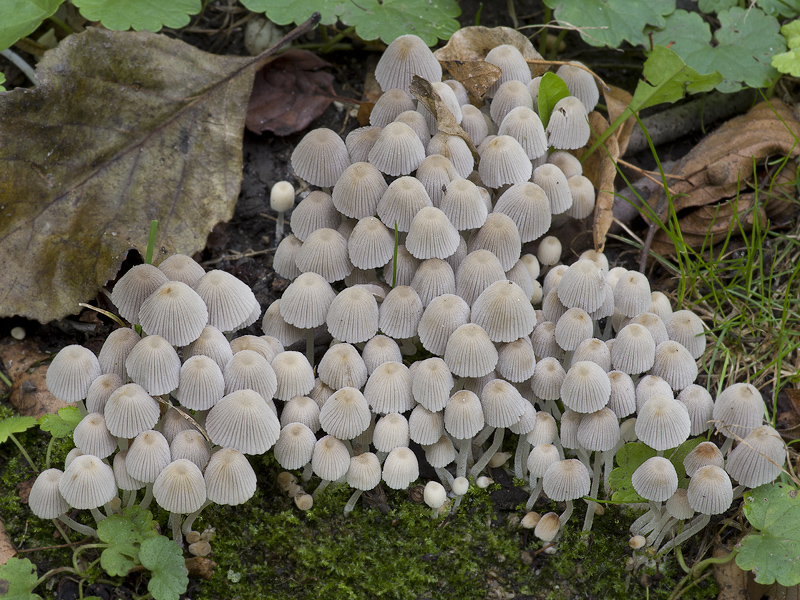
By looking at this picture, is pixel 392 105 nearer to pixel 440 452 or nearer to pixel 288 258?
pixel 288 258

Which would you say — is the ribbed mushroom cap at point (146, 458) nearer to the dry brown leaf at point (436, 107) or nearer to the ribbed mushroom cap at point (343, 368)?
the ribbed mushroom cap at point (343, 368)

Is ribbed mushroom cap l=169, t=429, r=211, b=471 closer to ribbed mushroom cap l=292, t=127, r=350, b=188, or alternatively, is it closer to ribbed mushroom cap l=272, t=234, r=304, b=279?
ribbed mushroom cap l=272, t=234, r=304, b=279

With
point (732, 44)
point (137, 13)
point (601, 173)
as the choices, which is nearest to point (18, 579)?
point (137, 13)

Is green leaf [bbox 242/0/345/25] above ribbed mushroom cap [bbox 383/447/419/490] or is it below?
above

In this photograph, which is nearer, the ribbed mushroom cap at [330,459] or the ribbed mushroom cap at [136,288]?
the ribbed mushroom cap at [330,459]

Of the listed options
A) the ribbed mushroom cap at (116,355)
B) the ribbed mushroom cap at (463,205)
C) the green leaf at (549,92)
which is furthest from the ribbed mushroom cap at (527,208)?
the ribbed mushroom cap at (116,355)

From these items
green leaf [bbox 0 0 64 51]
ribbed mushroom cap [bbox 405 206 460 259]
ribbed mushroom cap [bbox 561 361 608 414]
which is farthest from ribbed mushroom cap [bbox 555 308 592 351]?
green leaf [bbox 0 0 64 51]
